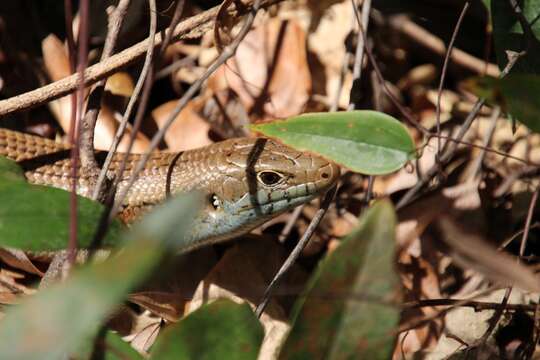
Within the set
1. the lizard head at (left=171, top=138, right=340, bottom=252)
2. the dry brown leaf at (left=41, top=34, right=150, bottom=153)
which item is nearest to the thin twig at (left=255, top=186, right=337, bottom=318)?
the lizard head at (left=171, top=138, right=340, bottom=252)

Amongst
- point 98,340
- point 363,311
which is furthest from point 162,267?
point 363,311

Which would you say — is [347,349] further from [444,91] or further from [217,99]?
[444,91]

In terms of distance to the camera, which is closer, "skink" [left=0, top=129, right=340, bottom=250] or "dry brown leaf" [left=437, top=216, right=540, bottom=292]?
"dry brown leaf" [left=437, top=216, right=540, bottom=292]

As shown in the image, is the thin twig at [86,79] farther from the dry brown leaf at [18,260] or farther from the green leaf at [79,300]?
the green leaf at [79,300]

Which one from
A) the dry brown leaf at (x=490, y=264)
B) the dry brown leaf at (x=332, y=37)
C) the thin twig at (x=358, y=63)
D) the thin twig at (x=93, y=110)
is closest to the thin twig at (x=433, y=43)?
the dry brown leaf at (x=332, y=37)

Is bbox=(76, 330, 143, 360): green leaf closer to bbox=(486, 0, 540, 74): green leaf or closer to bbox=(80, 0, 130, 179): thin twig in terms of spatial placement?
bbox=(80, 0, 130, 179): thin twig

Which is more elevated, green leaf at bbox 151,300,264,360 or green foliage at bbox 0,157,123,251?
green foliage at bbox 0,157,123,251

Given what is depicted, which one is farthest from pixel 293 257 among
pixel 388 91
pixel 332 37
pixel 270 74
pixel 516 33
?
pixel 332 37
